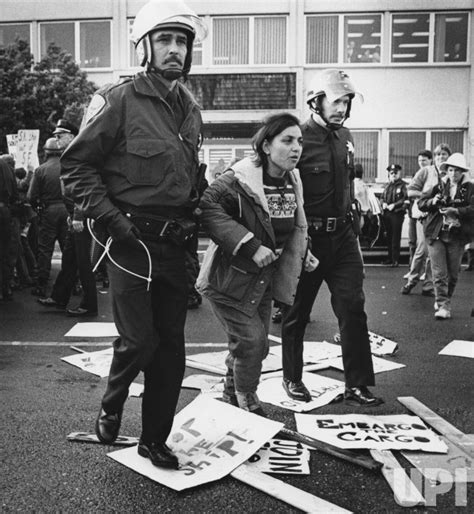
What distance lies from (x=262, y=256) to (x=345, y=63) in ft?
70.8

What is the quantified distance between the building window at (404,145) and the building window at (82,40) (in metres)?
9.78

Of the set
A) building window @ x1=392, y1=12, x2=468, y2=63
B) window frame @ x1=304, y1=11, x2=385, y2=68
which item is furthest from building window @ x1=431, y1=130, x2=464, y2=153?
window frame @ x1=304, y1=11, x2=385, y2=68

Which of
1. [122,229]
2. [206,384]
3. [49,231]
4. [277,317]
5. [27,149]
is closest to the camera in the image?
[122,229]

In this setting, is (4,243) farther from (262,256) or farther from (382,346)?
(262,256)

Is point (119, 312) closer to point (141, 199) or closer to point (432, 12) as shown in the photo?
point (141, 199)

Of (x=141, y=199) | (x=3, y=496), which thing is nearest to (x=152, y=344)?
(x=141, y=199)

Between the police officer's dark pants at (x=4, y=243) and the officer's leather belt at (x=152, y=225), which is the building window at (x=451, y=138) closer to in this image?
the police officer's dark pants at (x=4, y=243)

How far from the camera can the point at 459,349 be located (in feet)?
22.2

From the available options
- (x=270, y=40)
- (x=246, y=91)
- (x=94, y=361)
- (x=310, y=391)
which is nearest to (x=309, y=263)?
(x=310, y=391)

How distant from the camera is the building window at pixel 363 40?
24422 mm

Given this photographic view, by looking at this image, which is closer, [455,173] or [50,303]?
[455,173]

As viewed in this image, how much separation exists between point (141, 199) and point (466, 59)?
23.0 metres

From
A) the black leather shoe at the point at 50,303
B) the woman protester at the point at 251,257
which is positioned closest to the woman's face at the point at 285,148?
the woman protester at the point at 251,257

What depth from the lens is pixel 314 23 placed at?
80.0 ft
